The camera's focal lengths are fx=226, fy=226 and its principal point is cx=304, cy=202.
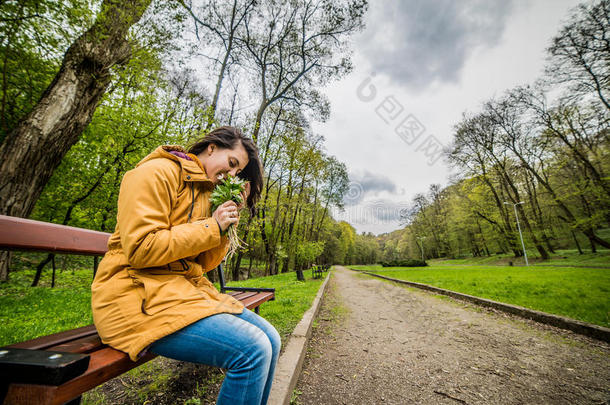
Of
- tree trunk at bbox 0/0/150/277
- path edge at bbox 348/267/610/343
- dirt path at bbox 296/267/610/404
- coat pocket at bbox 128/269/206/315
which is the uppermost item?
tree trunk at bbox 0/0/150/277

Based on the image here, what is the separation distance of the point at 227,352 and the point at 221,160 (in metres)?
1.28

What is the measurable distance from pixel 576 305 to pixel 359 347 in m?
4.77

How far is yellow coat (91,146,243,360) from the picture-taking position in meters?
1.10

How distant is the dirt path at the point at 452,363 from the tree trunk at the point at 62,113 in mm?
4756

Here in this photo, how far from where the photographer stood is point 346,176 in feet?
89.2

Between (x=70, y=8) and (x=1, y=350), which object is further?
(x=70, y=8)

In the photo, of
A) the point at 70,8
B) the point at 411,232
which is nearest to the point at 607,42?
the point at 70,8

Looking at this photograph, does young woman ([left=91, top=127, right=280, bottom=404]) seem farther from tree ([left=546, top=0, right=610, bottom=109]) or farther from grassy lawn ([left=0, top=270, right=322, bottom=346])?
tree ([left=546, top=0, right=610, bottom=109])

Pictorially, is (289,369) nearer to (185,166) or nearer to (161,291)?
(161,291)

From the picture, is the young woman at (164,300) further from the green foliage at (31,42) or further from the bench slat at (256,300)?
the green foliage at (31,42)

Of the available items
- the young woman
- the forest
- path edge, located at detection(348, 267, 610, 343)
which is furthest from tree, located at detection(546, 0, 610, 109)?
the young woman

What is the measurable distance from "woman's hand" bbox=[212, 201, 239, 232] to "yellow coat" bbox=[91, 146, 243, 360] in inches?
1.6

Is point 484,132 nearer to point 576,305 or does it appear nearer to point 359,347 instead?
point 576,305

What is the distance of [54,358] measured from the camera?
0.73m
